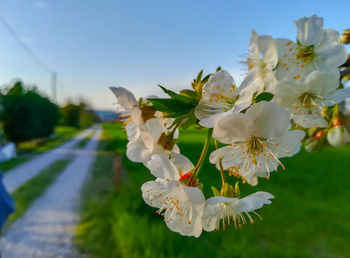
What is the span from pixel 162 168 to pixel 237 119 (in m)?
0.16

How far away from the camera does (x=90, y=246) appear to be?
10.2 ft

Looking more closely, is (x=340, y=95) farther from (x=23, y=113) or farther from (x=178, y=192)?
(x=23, y=113)

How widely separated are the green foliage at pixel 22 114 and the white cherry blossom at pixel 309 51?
10988mm

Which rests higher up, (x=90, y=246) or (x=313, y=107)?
(x=313, y=107)

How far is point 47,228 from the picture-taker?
141 inches

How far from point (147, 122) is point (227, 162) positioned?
0.17 m

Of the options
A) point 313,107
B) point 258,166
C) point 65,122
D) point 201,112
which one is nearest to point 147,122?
point 201,112

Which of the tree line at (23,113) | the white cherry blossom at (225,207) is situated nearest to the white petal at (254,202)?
the white cherry blossom at (225,207)

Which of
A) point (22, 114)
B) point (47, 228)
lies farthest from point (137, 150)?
point (22, 114)

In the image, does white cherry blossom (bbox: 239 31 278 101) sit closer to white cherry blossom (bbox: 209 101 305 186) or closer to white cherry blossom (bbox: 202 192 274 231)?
white cherry blossom (bbox: 209 101 305 186)

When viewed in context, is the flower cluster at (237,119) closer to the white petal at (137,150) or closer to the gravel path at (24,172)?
the white petal at (137,150)

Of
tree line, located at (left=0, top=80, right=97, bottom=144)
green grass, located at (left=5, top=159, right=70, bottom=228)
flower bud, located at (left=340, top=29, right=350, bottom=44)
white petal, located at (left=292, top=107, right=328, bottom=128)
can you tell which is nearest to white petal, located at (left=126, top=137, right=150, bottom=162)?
white petal, located at (left=292, top=107, right=328, bottom=128)

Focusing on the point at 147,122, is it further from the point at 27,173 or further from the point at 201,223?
the point at 27,173

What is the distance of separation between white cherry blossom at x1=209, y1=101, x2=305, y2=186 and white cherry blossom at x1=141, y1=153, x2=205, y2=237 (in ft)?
0.21
